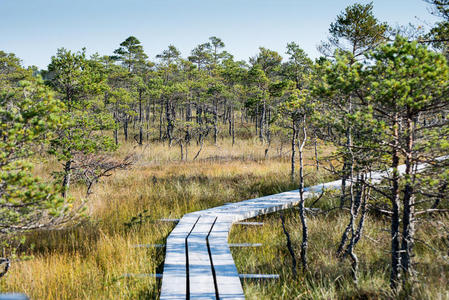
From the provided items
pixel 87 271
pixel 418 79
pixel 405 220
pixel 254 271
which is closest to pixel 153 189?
pixel 87 271

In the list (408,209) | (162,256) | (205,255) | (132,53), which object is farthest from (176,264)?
(132,53)

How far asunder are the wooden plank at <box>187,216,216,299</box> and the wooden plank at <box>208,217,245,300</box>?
0.30 feet

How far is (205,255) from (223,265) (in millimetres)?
467

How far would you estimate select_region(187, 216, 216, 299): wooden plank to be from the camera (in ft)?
12.0

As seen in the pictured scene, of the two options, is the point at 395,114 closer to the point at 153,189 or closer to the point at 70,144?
the point at 70,144

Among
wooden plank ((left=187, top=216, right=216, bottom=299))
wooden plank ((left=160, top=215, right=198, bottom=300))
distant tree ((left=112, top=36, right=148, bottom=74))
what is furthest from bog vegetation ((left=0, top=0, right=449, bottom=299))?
distant tree ((left=112, top=36, right=148, bottom=74))

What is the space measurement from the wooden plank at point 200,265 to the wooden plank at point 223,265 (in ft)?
0.30

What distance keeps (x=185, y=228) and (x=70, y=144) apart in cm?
310

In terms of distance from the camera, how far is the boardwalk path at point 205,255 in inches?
146

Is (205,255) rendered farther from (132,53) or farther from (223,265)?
(132,53)

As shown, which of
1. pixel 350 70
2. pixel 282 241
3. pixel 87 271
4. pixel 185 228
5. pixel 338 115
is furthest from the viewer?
pixel 185 228

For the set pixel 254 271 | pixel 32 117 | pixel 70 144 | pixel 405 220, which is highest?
pixel 32 117

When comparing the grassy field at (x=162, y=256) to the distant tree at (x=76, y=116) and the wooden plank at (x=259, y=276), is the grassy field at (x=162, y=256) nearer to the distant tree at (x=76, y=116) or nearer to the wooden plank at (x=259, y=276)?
the wooden plank at (x=259, y=276)

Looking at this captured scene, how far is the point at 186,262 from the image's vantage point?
4.50 meters
